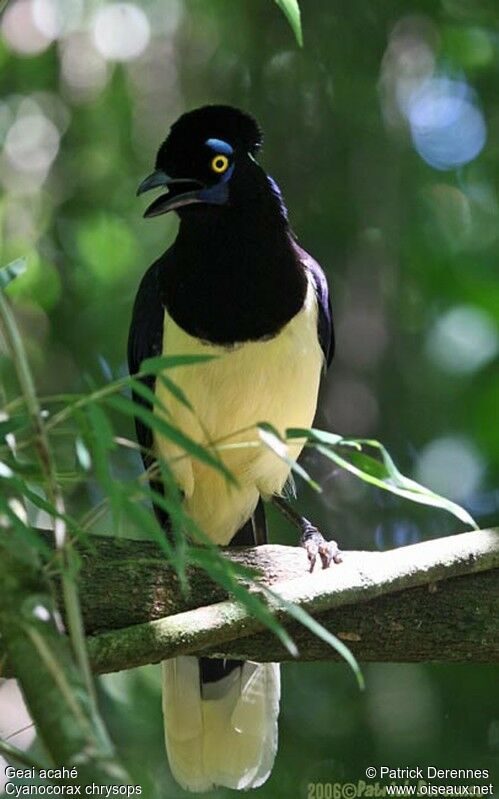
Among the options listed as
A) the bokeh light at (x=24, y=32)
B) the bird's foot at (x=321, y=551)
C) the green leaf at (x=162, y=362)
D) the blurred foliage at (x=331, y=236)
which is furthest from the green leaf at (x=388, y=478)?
the bokeh light at (x=24, y=32)

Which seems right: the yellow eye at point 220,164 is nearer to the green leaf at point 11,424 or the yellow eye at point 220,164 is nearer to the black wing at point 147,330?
the black wing at point 147,330

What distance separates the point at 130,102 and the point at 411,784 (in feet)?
11.3

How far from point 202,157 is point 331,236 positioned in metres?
1.73

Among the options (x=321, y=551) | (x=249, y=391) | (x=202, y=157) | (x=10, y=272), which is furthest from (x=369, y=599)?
(x=202, y=157)

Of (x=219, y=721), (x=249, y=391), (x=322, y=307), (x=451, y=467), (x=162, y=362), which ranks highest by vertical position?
(x=162, y=362)

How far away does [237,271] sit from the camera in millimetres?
4113

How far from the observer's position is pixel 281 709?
4883 millimetres

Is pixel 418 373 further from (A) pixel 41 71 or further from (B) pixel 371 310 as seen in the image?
(A) pixel 41 71

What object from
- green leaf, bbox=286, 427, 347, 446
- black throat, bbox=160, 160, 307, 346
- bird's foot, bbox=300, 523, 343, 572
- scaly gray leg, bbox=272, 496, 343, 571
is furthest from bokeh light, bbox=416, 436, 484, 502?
green leaf, bbox=286, 427, 347, 446

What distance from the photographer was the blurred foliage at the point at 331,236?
193 inches

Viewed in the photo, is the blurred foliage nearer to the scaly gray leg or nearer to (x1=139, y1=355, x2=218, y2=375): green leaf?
the scaly gray leg

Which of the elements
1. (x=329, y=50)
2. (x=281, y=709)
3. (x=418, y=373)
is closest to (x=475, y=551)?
(x=281, y=709)

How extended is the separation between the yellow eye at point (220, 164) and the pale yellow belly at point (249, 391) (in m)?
0.47

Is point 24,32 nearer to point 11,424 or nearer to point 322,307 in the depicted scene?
point 322,307
